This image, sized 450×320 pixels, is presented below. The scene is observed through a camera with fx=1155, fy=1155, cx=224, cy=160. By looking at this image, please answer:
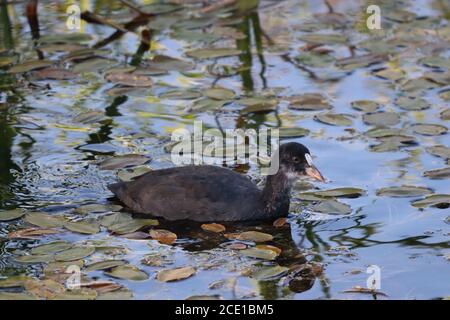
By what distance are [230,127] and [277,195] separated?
158 centimetres

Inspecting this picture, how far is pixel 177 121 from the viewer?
33.1 feet

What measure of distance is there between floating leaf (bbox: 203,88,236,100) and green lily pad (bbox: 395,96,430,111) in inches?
59.3

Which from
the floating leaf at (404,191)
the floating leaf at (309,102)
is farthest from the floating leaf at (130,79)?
the floating leaf at (404,191)

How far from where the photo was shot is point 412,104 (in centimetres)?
1031

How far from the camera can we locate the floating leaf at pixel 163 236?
7.98 metres

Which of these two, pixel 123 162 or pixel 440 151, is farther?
pixel 440 151

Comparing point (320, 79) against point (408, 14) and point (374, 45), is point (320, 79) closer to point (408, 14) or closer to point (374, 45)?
point (374, 45)

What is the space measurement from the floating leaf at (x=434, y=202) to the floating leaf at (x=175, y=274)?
1973 millimetres

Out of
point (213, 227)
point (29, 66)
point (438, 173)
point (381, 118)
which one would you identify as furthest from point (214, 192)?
point (29, 66)

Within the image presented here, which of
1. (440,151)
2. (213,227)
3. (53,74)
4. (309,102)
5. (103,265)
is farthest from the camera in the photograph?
(53,74)

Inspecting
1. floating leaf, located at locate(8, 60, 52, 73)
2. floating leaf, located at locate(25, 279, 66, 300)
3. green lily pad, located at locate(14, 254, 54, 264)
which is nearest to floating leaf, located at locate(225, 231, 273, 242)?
green lily pad, located at locate(14, 254, 54, 264)

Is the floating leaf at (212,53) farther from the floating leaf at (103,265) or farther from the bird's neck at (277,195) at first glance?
the floating leaf at (103,265)

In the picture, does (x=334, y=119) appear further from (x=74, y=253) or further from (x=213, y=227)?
(x=74, y=253)

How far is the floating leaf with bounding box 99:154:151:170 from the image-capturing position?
9.12 m
